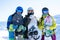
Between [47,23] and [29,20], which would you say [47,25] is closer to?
[47,23]

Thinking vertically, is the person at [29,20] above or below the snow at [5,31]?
above

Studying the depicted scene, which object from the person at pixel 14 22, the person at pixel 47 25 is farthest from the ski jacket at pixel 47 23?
the person at pixel 14 22

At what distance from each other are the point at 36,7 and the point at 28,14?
0.36 ft

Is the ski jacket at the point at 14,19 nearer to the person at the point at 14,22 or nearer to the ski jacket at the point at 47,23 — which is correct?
the person at the point at 14,22

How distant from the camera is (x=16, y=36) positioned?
2.56 meters

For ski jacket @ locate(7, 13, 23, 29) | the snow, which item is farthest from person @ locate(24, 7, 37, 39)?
the snow

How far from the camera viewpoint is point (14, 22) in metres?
2.56

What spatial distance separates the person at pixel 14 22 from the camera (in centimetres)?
255

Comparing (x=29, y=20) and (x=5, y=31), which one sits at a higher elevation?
(x=29, y=20)

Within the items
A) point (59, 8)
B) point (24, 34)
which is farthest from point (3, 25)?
point (59, 8)

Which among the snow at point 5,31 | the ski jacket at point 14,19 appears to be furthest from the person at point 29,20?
the snow at point 5,31

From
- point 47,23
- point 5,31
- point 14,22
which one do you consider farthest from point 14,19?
point 47,23

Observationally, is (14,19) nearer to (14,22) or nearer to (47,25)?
(14,22)

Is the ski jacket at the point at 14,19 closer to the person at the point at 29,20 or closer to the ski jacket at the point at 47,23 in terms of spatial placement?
the person at the point at 29,20
